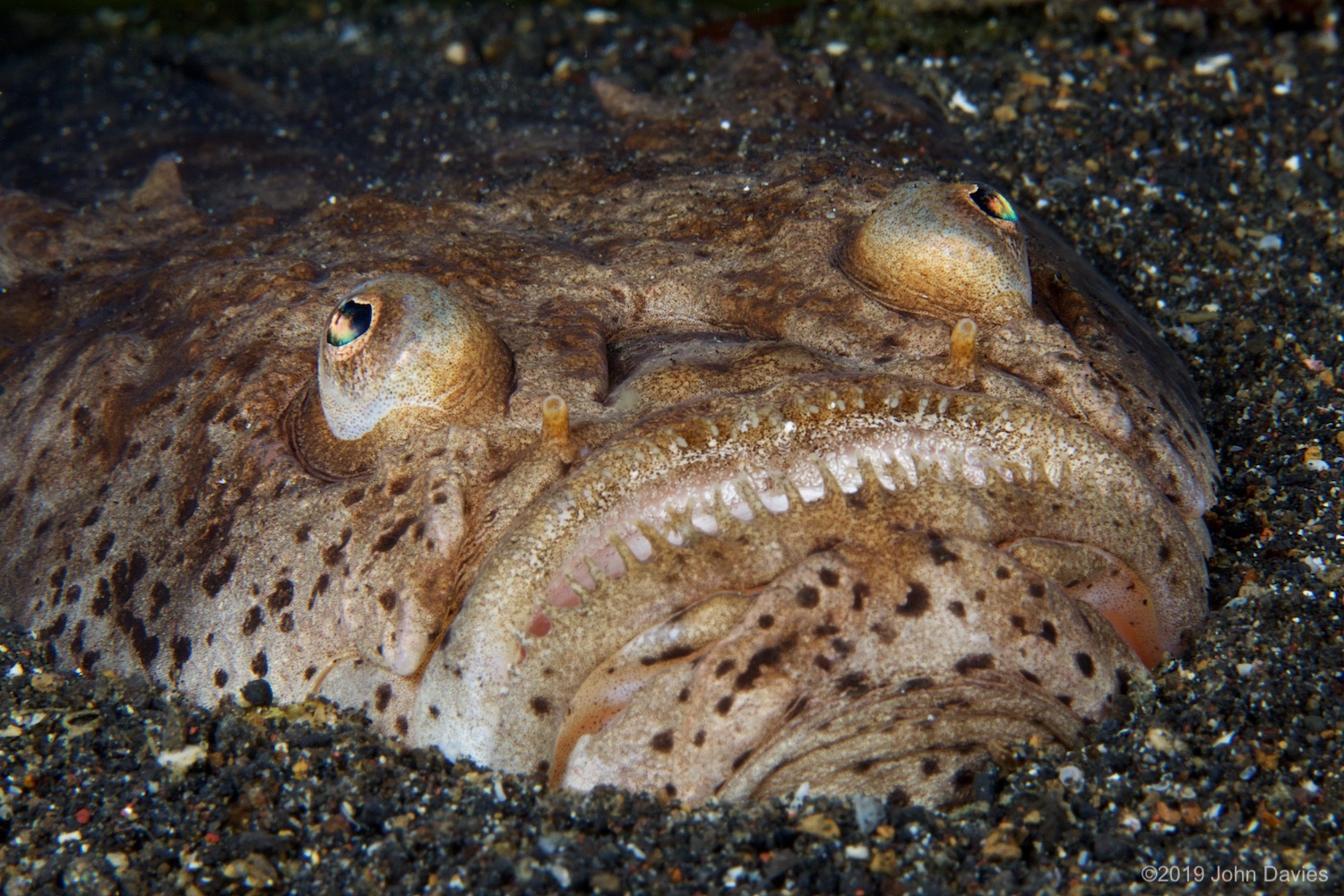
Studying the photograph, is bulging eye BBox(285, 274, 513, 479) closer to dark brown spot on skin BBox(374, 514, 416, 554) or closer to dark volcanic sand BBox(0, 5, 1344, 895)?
dark brown spot on skin BBox(374, 514, 416, 554)

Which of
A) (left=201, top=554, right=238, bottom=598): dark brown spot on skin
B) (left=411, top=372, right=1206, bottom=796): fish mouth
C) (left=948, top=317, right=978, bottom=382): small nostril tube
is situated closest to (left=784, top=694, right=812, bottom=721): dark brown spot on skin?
(left=411, top=372, right=1206, bottom=796): fish mouth

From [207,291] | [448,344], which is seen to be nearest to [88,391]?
[207,291]

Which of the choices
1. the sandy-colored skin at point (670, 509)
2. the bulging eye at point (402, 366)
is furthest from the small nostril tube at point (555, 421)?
the bulging eye at point (402, 366)

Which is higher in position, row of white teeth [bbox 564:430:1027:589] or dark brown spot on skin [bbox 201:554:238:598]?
row of white teeth [bbox 564:430:1027:589]

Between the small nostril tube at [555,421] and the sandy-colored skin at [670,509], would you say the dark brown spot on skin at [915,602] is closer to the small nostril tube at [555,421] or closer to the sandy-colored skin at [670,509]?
the sandy-colored skin at [670,509]

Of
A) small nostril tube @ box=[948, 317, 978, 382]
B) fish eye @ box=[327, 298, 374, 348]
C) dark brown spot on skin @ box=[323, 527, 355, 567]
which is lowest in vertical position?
dark brown spot on skin @ box=[323, 527, 355, 567]

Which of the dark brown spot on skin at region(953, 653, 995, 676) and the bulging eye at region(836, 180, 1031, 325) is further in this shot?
the bulging eye at region(836, 180, 1031, 325)

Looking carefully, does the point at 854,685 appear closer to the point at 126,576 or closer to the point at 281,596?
the point at 281,596
